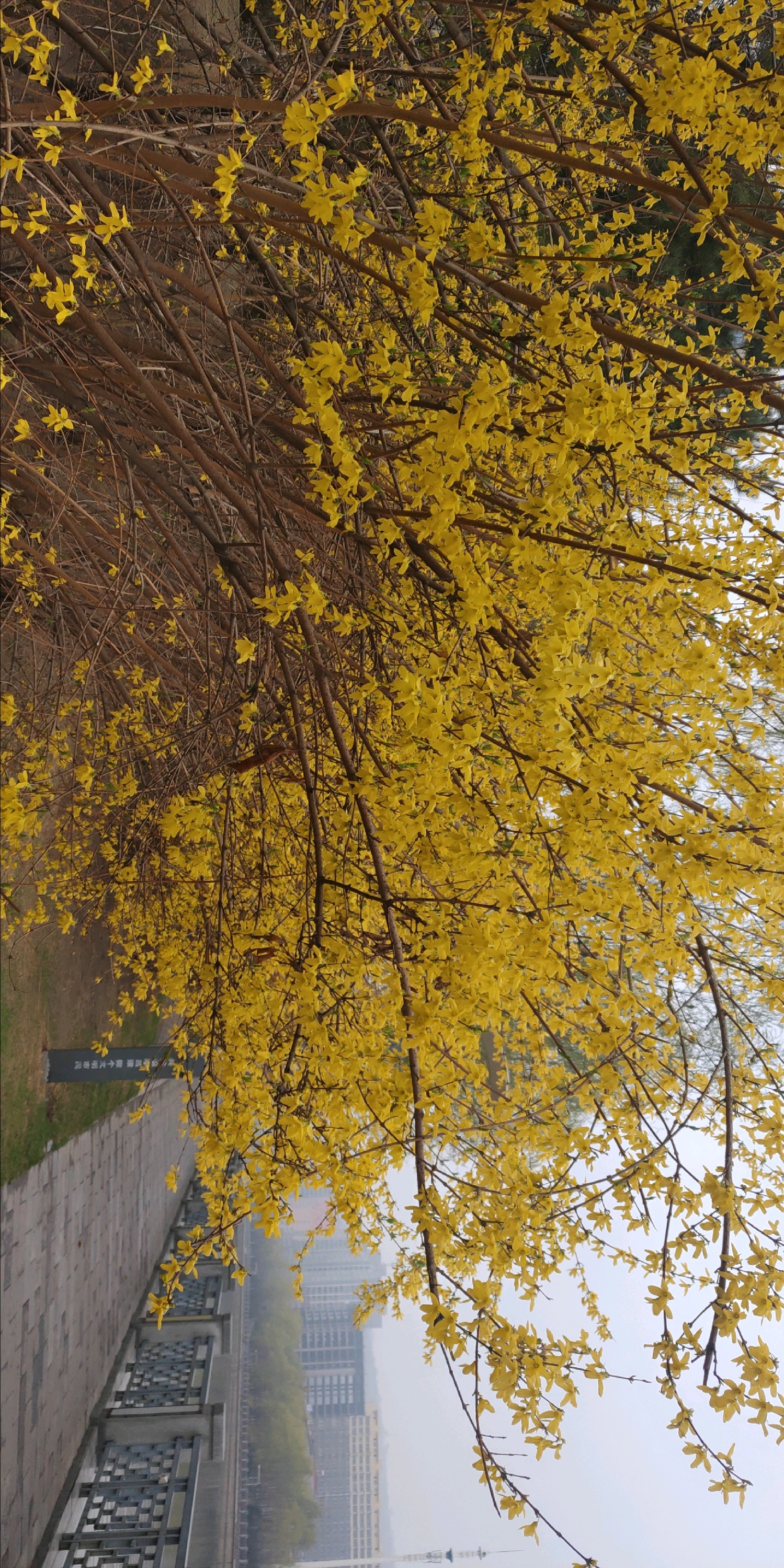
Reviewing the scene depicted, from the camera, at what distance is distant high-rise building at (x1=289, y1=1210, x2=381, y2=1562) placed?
869 centimetres

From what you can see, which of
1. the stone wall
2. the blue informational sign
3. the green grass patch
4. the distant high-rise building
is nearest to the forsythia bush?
the blue informational sign

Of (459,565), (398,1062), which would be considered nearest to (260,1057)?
(398,1062)

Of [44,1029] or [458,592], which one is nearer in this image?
[458,592]

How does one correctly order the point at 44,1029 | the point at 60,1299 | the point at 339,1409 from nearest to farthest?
the point at 44,1029, the point at 60,1299, the point at 339,1409

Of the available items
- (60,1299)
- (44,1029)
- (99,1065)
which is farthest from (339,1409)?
(99,1065)

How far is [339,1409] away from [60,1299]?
553cm

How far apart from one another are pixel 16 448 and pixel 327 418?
3144mm

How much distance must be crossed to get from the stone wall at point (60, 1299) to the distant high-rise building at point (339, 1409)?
175 centimetres

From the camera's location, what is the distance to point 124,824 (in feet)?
17.2

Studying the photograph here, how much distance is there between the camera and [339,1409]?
35.0ft

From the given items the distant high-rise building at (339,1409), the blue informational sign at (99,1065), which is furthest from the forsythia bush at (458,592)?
the distant high-rise building at (339,1409)

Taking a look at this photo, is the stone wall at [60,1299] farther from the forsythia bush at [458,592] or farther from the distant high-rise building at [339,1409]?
the forsythia bush at [458,592]

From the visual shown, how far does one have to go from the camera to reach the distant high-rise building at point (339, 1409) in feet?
28.5

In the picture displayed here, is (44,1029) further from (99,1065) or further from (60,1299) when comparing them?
(60,1299)
